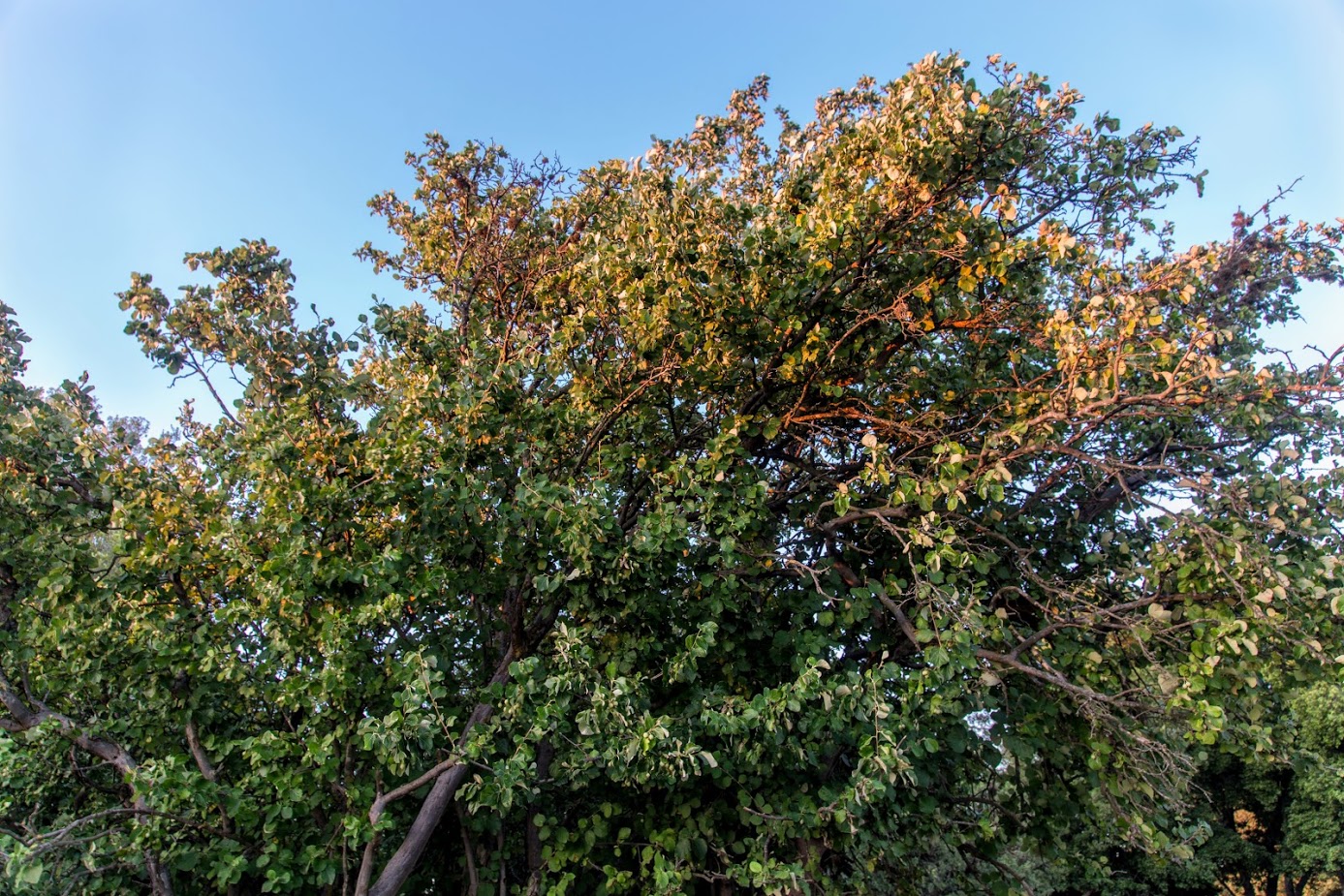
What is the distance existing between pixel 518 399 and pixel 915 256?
2.97m

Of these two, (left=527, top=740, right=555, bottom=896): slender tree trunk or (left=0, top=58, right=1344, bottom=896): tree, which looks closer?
(left=0, top=58, right=1344, bottom=896): tree

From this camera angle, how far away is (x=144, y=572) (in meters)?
5.02

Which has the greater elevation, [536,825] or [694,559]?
[694,559]

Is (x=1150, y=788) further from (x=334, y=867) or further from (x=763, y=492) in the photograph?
(x=334, y=867)

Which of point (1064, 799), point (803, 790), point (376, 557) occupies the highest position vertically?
point (376, 557)

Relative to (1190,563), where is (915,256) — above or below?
above

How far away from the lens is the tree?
4785 millimetres

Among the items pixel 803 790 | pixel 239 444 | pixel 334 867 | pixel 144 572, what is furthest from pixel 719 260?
pixel 334 867

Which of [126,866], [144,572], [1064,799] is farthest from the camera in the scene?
[1064,799]

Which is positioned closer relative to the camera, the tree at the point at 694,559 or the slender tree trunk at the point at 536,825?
the tree at the point at 694,559

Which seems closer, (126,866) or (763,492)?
(126,866)

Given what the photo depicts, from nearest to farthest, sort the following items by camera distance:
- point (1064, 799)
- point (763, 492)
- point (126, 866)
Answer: point (126, 866) → point (763, 492) → point (1064, 799)

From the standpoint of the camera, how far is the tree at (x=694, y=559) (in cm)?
479

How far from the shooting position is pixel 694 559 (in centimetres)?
592
